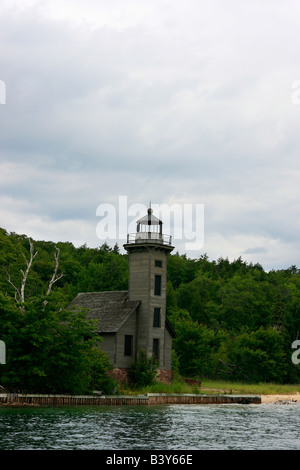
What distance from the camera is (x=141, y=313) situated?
59469 millimetres

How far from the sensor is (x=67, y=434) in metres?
30.6

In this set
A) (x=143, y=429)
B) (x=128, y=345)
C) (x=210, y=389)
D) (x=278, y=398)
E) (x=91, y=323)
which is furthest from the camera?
(x=278, y=398)

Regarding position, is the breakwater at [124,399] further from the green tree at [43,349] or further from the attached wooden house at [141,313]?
the attached wooden house at [141,313]

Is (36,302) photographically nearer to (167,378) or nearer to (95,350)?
(95,350)

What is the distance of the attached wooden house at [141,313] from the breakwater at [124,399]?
621 centimetres

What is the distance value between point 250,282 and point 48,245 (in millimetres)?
34674

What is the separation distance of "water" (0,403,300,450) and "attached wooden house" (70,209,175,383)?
11.9 meters

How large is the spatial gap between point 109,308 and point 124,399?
13816mm

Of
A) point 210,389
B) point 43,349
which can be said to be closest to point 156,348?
point 210,389

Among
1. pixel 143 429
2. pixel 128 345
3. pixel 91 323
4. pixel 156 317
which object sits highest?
pixel 156 317

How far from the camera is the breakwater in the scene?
42.7m

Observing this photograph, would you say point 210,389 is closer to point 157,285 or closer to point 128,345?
point 128,345

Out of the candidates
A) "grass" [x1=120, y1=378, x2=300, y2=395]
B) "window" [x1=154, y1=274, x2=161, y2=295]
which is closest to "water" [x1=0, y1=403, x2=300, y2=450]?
"grass" [x1=120, y1=378, x2=300, y2=395]

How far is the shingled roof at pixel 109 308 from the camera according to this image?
58400 millimetres
